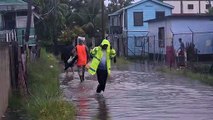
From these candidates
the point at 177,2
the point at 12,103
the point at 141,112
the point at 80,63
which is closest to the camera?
the point at 141,112

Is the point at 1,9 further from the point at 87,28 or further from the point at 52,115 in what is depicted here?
the point at 87,28

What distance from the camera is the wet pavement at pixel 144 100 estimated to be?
10.9 metres

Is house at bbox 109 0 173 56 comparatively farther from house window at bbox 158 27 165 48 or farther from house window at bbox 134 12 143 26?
house window at bbox 158 27 165 48

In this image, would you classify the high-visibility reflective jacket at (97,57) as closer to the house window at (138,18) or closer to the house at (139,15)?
the house at (139,15)

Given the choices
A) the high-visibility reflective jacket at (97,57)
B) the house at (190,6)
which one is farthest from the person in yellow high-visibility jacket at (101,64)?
the house at (190,6)

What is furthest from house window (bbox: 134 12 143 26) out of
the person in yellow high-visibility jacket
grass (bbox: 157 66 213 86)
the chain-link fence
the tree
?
the person in yellow high-visibility jacket

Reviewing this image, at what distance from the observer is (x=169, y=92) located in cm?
1557

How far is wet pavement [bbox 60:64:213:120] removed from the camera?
10.9m

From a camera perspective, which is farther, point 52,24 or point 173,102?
point 52,24

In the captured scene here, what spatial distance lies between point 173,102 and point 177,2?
66198 millimetres

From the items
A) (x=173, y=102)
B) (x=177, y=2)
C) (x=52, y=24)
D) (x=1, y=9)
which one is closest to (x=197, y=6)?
(x=177, y=2)

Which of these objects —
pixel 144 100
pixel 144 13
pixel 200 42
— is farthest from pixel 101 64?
pixel 144 13

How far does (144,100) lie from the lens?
532 inches

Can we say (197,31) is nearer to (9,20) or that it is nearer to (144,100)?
(9,20)
